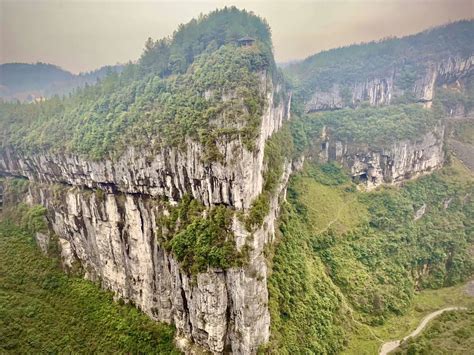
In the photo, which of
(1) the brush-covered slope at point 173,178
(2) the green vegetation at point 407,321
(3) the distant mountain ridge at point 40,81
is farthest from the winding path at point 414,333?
(3) the distant mountain ridge at point 40,81

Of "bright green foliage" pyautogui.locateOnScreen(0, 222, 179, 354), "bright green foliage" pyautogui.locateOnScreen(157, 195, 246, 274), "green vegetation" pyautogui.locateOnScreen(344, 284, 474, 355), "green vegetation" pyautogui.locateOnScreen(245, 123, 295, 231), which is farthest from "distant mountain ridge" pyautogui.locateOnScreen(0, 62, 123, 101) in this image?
"green vegetation" pyautogui.locateOnScreen(344, 284, 474, 355)

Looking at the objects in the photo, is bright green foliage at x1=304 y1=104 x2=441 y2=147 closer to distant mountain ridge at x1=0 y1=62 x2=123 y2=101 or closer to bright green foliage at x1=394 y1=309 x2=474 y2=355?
bright green foliage at x1=394 y1=309 x2=474 y2=355

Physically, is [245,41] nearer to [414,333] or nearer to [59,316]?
[59,316]

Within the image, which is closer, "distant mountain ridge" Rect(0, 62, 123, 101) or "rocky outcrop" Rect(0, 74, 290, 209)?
"rocky outcrop" Rect(0, 74, 290, 209)

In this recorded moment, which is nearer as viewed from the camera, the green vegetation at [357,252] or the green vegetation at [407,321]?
the green vegetation at [357,252]

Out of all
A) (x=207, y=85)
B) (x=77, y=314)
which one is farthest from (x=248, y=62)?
(x=77, y=314)

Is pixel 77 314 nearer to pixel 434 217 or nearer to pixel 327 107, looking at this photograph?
pixel 434 217

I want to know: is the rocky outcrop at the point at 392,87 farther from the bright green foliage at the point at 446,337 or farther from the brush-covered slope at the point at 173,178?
the bright green foliage at the point at 446,337
